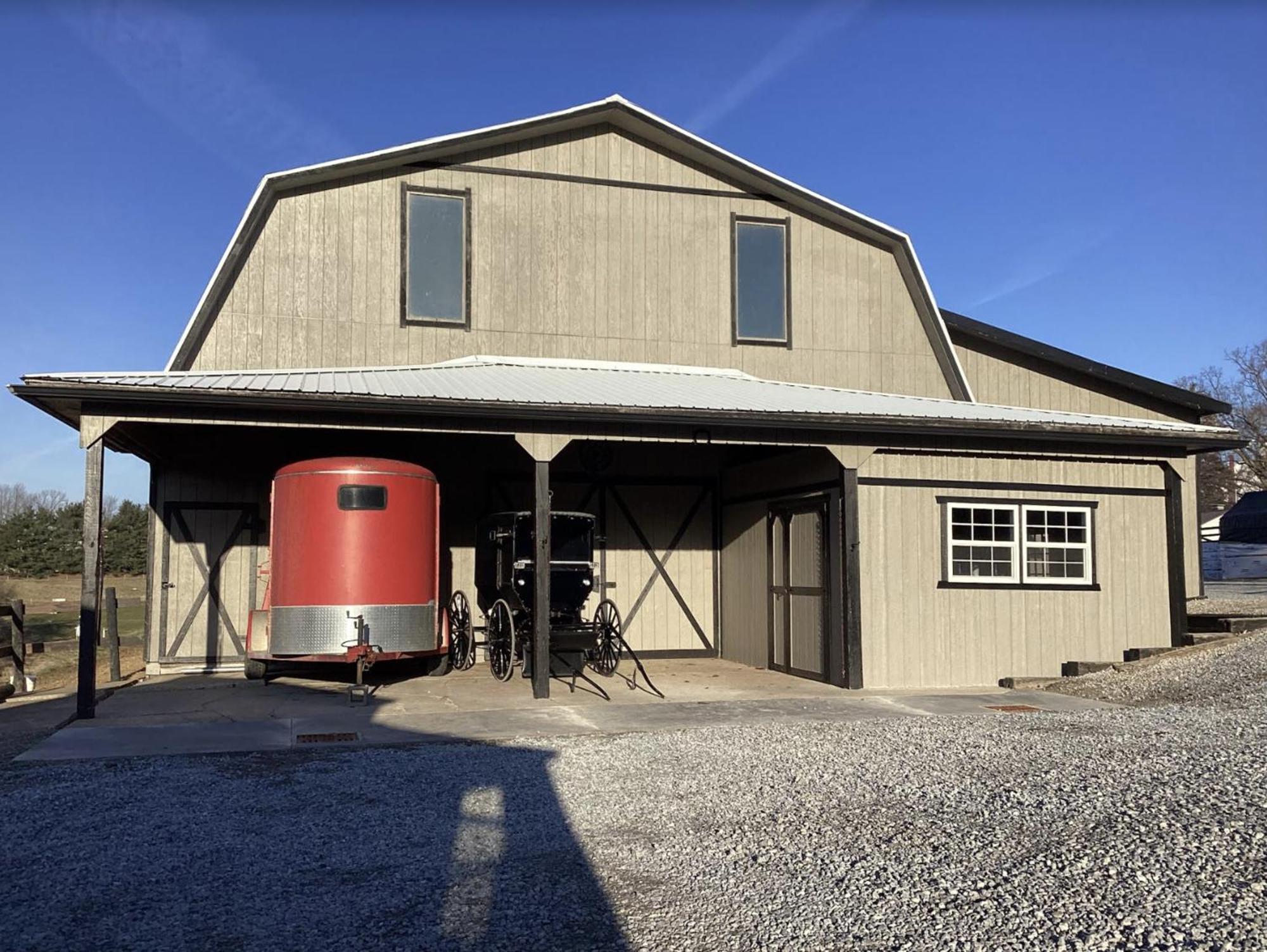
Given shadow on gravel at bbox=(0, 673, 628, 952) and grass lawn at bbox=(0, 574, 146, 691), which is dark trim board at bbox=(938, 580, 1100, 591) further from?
grass lawn at bbox=(0, 574, 146, 691)

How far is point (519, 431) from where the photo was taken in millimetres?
10602

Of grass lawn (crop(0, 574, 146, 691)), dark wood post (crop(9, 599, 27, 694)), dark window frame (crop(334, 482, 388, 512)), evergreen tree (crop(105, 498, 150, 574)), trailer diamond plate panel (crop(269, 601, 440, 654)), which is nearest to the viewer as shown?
trailer diamond plate panel (crop(269, 601, 440, 654))

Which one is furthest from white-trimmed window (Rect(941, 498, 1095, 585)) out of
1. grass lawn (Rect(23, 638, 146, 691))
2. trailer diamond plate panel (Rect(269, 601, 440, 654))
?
grass lawn (Rect(23, 638, 146, 691))

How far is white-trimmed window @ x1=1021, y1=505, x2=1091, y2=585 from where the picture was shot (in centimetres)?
1246

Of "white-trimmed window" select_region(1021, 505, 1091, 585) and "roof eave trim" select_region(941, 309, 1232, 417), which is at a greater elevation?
"roof eave trim" select_region(941, 309, 1232, 417)

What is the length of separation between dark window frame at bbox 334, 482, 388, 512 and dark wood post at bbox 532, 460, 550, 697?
6.55 feet

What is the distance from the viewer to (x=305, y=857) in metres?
5.27

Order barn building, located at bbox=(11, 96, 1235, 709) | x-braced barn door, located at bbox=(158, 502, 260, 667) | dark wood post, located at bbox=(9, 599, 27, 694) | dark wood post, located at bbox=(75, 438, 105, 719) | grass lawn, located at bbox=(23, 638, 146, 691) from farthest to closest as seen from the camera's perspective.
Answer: grass lawn, located at bbox=(23, 638, 146, 691) < x-braced barn door, located at bbox=(158, 502, 260, 667) < dark wood post, located at bbox=(9, 599, 27, 694) < barn building, located at bbox=(11, 96, 1235, 709) < dark wood post, located at bbox=(75, 438, 105, 719)

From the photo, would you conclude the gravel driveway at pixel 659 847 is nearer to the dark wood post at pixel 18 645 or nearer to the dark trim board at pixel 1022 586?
the dark trim board at pixel 1022 586

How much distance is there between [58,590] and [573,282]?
3550 centimetres

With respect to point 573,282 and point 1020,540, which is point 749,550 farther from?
point 573,282

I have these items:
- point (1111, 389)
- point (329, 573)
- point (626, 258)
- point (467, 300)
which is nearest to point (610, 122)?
point (626, 258)

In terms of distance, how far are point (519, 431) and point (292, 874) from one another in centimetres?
612

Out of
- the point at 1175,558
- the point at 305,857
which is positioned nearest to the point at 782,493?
the point at 1175,558
